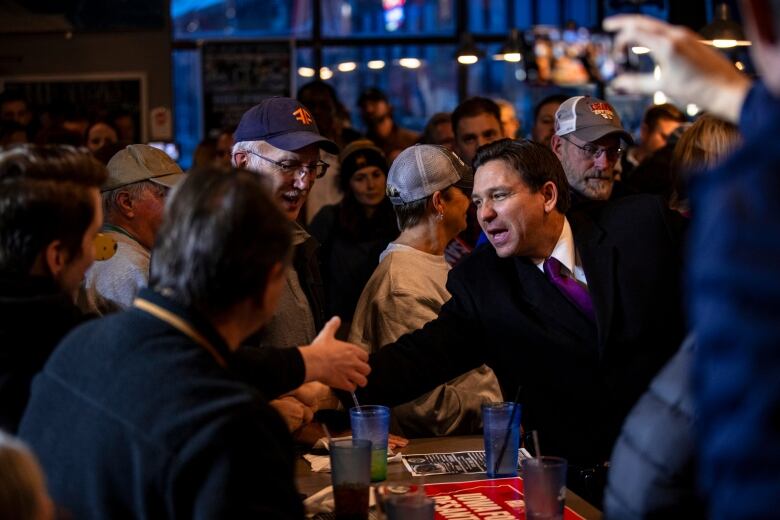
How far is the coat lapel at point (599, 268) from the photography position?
3012 millimetres

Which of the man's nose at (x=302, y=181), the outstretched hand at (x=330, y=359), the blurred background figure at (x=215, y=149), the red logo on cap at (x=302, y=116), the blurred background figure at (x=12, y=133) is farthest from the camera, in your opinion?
the blurred background figure at (x=215, y=149)

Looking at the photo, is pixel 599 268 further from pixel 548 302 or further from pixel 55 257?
pixel 55 257

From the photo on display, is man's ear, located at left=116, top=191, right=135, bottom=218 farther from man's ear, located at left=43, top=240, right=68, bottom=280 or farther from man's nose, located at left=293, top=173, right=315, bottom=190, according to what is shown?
man's ear, located at left=43, top=240, right=68, bottom=280

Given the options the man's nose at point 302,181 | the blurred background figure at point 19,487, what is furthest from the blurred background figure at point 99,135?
the blurred background figure at point 19,487

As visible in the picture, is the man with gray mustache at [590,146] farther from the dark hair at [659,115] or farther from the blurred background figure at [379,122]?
the blurred background figure at [379,122]

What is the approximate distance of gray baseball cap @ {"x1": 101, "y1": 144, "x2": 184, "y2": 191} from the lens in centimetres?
366

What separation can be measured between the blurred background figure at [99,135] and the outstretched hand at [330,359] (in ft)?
16.0

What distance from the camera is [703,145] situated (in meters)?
3.92

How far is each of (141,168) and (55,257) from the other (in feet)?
5.39

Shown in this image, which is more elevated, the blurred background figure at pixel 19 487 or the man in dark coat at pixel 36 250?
the man in dark coat at pixel 36 250

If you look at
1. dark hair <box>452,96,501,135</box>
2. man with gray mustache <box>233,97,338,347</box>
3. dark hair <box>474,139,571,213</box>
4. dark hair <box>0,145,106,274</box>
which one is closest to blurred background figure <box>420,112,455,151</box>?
dark hair <box>452,96,501,135</box>

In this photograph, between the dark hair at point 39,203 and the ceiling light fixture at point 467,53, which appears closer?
the dark hair at point 39,203

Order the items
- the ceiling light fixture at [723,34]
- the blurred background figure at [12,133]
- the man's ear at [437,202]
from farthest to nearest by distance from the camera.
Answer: the blurred background figure at [12,133] → the ceiling light fixture at [723,34] → the man's ear at [437,202]

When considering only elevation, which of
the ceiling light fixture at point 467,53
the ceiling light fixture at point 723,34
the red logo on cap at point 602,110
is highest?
the ceiling light fixture at point 467,53
